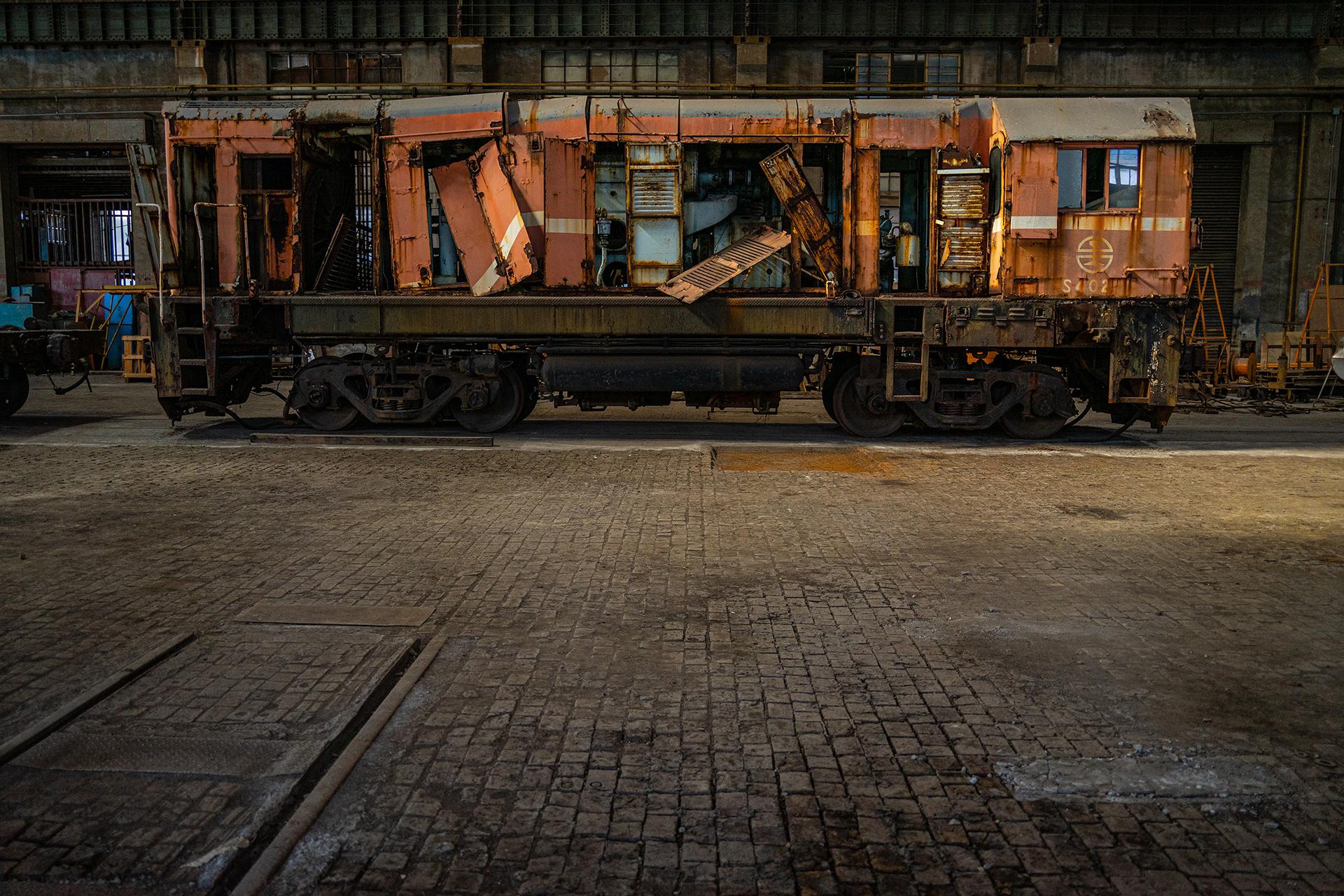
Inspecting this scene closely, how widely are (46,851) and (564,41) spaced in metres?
21.5

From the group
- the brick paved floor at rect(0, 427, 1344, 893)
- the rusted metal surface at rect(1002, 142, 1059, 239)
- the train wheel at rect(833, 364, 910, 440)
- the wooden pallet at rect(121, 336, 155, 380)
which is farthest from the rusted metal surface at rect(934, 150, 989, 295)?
the wooden pallet at rect(121, 336, 155, 380)

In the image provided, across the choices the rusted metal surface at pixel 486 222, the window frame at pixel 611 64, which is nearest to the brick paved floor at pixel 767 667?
the rusted metal surface at pixel 486 222

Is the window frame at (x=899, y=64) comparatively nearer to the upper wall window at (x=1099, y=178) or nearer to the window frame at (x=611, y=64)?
the window frame at (x=611, y=64)

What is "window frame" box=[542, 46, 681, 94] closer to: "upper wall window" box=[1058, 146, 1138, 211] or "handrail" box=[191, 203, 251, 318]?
"handrail" box=[191, 203, 251, 318]

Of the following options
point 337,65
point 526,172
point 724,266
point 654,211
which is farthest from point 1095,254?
point 337,65

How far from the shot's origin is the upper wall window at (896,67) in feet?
70.8

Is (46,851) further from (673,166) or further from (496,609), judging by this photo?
(673,166)

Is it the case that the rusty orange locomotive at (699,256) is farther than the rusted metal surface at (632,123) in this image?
No

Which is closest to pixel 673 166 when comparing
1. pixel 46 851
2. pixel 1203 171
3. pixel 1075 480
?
pixel 1075 480

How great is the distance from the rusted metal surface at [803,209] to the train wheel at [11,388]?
10.7 metres

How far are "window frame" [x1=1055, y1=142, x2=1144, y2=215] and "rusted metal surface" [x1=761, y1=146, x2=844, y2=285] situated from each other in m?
2.77

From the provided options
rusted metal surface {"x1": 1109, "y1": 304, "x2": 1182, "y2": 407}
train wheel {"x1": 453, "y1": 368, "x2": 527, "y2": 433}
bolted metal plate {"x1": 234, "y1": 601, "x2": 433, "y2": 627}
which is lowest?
bolted metal plate {"x1": 234, "y1": 601, "x2": 433, "y2": 627}

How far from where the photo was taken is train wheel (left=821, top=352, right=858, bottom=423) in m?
12.6

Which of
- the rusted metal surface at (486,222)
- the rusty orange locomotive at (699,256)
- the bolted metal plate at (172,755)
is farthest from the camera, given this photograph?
the rusted metal surface at (486,222)
